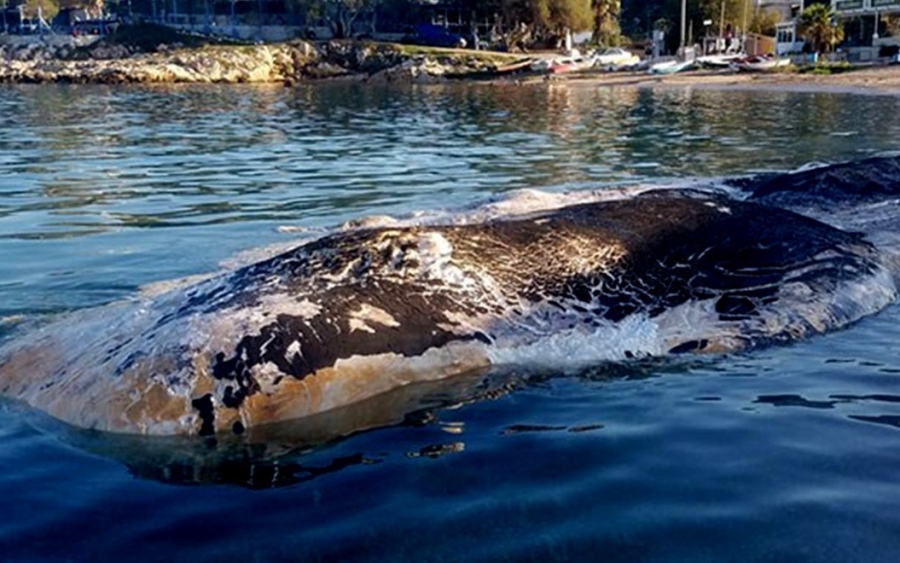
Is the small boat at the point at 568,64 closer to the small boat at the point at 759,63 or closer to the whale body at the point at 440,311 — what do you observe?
the small boat at the point at 759,63

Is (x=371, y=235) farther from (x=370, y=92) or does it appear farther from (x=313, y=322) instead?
(x=370, y=92)

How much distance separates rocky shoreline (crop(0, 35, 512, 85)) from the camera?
88812 millimetres

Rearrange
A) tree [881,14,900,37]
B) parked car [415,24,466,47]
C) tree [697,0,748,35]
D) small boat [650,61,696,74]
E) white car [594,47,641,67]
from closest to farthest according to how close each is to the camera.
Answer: small boat [650,61,696,74] → tree [881,14,900,37] → white car [594,47,641,67] → tree [697,0,748,35] → parked car [415,24,466,47]

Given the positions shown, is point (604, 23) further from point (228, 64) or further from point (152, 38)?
point (152, 38)

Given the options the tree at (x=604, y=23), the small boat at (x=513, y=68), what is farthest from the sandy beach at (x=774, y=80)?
the tree at (x=604, y=23)

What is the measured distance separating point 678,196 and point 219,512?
239 inches

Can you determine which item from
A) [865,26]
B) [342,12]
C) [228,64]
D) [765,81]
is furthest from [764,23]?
[228,64]

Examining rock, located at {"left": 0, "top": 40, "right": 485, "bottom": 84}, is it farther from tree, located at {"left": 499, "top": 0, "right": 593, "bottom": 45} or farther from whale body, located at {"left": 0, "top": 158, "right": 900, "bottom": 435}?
whale body, located at {"left": 0, "top": 158, "right": 900, "bottom": 435}

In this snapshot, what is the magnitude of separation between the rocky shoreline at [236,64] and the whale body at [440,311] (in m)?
79.5

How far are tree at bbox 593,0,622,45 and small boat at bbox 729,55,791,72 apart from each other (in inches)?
1357

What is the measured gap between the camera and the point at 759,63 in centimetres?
6931

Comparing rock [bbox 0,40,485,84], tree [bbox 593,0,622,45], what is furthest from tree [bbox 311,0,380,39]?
tree [bbox 593,0,622,45]

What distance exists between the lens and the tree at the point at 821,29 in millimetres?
72938

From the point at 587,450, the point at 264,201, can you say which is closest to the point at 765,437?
the point at 587,450
